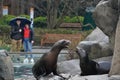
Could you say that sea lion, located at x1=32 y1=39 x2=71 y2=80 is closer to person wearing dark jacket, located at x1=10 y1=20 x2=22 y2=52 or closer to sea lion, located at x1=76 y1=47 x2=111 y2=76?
sea lion, located at x1=76 y1=47 x2=111 y2=76

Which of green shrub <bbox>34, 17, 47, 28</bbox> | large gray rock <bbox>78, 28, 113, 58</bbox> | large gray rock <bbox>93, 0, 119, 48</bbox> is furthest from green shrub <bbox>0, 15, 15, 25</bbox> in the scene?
large gray rock <bbox>93, 0, 119, 48</bbox>

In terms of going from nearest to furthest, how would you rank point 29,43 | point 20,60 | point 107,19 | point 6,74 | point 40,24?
point 6,74 → point 107,19 → point 20,60 → point 29,43 → point 40,24

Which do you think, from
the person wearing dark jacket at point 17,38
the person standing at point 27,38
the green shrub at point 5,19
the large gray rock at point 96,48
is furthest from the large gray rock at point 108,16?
the green shrub at point 5,19

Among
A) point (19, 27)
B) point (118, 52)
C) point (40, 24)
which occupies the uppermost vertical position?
point (118, 52)

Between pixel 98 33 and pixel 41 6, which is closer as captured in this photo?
pixel 98 33

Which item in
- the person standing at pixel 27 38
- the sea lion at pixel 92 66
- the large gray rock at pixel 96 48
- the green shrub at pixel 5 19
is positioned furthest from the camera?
the green shrub at pixel 5 19

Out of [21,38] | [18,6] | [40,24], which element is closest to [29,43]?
[21,38]

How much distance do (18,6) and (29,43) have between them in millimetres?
23739

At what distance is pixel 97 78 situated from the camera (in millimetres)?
8234

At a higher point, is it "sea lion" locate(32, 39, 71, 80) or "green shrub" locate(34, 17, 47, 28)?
"sea lion" locate(32, 39, 71, 80)

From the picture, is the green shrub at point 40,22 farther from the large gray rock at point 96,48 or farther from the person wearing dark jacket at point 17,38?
the large gray rock at point 96,48

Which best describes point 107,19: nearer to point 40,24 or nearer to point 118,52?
point 118,52

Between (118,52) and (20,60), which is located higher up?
(118,52)

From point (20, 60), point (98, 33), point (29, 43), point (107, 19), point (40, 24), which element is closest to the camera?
point (107, 19)
